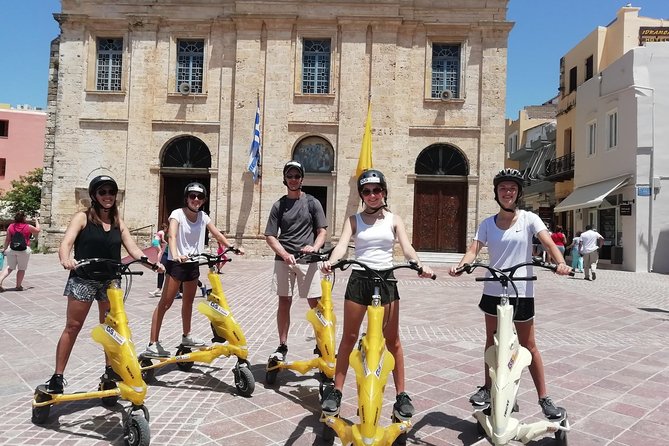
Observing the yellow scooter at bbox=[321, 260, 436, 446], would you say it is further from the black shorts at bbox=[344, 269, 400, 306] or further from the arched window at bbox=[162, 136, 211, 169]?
the arched window at bbox=[162, 136, 211, 169]

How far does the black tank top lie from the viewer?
12.5 ft

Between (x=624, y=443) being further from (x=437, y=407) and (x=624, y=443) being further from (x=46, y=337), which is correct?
(x=46, y=337)

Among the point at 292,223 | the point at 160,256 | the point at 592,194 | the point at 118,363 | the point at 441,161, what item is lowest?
the point at 118,363

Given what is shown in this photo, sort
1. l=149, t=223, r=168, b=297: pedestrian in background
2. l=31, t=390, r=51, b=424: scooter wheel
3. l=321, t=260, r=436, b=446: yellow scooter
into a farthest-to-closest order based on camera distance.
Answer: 1. l=149, t=223, r=168, b=297: pedestrian in background
2. l=31, t=390, r=51, b=424: scooter wheel
3. l=321, t=260, r=436, b=446: yellow scooter

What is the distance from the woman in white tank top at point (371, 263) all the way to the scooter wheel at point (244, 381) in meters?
1.05

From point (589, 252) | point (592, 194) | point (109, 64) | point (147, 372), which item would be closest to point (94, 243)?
point (147, 372)

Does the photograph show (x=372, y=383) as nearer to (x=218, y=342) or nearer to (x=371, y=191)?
(x=371, y=191)

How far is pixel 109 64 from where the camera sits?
68.4ft

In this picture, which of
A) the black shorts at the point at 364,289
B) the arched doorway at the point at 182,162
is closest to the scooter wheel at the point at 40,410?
the black shorts at the point at 364,289

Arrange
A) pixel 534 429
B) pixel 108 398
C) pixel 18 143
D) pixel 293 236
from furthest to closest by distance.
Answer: pixel 18 143
pixel 293 236
pixel 108 398
pixel 534 429

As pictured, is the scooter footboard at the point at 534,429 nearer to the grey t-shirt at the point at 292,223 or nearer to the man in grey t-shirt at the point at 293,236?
the man in grey t-shirt at the point at 293,236

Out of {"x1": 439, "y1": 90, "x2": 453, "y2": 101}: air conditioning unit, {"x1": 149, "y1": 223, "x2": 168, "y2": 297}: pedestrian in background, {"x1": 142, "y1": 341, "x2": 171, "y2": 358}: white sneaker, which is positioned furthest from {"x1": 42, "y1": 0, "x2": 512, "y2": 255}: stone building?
{"x1": 142, "y1": 341, "x2": 171, "y2": 358}: white sneaker

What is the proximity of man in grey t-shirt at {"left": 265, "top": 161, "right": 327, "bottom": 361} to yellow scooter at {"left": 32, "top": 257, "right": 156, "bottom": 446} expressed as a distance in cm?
140

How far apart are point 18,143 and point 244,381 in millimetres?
45852
